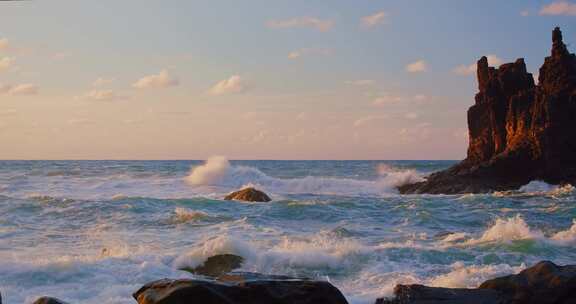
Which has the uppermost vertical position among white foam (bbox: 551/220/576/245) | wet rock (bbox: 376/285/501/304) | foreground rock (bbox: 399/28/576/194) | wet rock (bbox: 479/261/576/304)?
foreground rock (bbox: 399/28/576/194)

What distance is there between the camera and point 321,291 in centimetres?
589

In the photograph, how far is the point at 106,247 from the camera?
13.4m

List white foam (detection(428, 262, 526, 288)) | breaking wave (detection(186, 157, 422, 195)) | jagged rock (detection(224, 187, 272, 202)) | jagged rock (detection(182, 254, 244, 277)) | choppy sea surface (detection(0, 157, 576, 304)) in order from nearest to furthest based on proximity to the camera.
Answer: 1. white foam (detection(428, 262, 526, 288))
2. choppy sea surface (detection(0, 157, 576, 304))
3. jagged rock (detection(182, 254, 244, 277))
4. jagged rock (detection(224, 187, 272, 202))
5. breaking wave (detection(186, 157, 422, 195))

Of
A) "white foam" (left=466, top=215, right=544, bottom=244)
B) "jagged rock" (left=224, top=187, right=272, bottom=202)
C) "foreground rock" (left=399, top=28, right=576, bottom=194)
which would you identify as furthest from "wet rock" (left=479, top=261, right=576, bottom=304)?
"foreground rock" (left=399, top=28, right=576, bottom=194)

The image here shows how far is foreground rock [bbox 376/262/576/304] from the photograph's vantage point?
6688 mm

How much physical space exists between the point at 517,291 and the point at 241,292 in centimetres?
343

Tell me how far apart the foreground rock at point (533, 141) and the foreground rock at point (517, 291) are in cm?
2414

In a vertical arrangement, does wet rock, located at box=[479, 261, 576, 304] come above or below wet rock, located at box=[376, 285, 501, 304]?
above

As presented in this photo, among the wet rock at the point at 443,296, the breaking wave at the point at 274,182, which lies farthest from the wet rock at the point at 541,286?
the breaking wave at the point at 274,182

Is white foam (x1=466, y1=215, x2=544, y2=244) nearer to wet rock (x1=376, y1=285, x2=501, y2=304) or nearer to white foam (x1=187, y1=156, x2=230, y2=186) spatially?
wet rock (x1=376, y1=285, x2=501, y2=304)

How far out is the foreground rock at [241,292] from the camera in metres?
5.54

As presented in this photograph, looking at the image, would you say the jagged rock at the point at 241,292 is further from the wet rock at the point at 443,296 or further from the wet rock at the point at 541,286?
the wet rock at the point at 541,286

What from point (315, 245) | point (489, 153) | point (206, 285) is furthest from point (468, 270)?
point (489, 153)

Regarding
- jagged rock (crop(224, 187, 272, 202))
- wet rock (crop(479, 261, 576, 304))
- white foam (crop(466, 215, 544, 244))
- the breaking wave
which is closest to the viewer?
wet rock (crop(479, 261, 576, 304))
